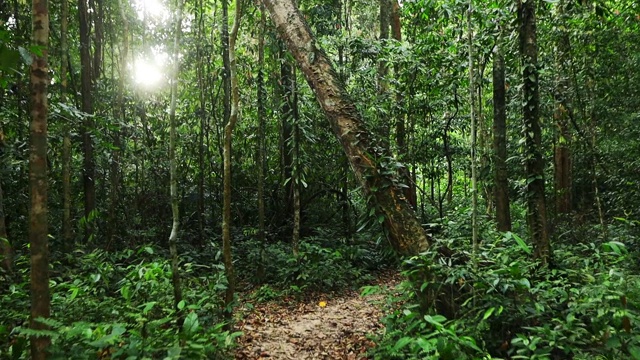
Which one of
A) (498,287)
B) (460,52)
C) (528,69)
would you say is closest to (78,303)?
(498,287)

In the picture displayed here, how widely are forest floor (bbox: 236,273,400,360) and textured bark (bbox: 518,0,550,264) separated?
2.19m

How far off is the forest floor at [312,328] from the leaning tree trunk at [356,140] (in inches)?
36.0

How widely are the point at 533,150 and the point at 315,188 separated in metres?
7.63

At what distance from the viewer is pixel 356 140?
5.45 meters

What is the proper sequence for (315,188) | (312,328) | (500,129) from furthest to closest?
1. (315,188)
2. (500,129)
3. (312,328)

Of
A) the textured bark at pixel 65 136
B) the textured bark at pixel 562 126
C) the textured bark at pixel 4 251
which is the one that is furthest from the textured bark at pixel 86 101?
the textured bark at pixel 562 126

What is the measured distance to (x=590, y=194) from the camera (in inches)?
542

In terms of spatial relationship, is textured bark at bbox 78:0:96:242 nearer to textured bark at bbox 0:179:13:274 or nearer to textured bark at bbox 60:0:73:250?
textured bark at bbox 60:0:73:250

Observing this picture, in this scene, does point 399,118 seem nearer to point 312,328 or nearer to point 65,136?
point 312,328

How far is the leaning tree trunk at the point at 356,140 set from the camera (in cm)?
511

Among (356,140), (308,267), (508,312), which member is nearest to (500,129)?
(356,140)

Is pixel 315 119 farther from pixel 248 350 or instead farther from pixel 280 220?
pixel 248 350

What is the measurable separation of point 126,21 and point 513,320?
34.6 feet

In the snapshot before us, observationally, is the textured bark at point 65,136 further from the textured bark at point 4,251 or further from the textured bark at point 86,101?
the textured bark at point 4,251
